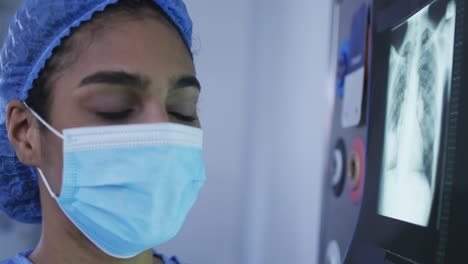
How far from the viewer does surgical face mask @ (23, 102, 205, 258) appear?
73cm

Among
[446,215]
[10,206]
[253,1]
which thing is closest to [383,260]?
[446,215]

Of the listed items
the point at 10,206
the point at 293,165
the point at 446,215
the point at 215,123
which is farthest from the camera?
the point at 215,123

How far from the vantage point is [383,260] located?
32.8 inches

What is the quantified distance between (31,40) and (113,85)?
202mm

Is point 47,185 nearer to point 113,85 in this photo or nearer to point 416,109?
point 113,85

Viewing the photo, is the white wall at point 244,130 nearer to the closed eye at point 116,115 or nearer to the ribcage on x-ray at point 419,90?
the ribcage on x-ray at point 419,90

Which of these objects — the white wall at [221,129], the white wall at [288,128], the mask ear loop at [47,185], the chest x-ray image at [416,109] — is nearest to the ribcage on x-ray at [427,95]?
→ the chest x-ray image at [416,109]

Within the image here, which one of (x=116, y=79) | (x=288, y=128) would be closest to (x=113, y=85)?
(x=116, y=79)

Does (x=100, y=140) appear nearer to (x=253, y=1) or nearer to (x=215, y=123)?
(x=215, y=123)

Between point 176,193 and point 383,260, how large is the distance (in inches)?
17.1

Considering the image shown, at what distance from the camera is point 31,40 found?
78 centimetres

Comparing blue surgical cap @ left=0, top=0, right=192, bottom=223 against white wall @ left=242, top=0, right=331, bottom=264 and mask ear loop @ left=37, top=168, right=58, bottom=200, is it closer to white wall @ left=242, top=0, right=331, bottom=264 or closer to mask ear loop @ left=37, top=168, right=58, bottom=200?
mask ear loop @ left=37, top=168, right=58, bottom=200

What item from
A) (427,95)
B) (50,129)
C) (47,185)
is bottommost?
(47,185)

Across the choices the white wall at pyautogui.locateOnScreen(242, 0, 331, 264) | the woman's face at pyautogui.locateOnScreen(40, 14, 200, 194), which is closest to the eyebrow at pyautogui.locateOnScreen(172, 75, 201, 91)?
the woman's face at pyautogui.locateOnScreen(40, 14, 200, 194)
